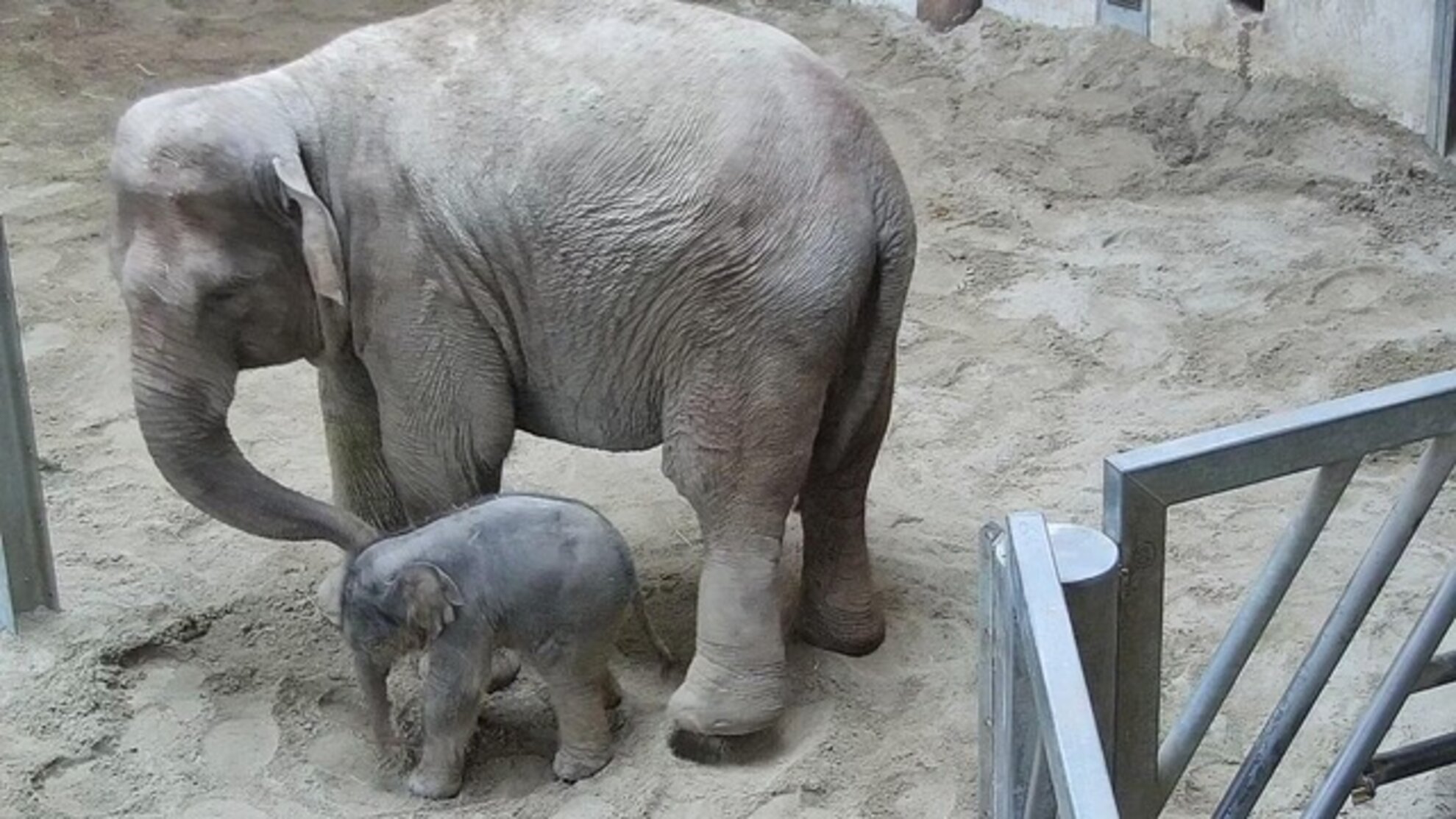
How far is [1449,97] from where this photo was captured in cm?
656

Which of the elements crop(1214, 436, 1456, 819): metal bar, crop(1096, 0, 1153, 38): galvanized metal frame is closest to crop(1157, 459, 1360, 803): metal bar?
crop(1214, 436, 1456, 819): metal bar

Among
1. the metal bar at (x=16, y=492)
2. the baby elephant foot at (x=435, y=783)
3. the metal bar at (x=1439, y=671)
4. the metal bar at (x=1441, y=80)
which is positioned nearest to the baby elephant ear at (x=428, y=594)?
the baby elephant foot at (x=435, y=783)

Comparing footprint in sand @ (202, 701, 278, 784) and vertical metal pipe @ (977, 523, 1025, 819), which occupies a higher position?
vertical metal pipe @ (977, 523, 1025, 819)

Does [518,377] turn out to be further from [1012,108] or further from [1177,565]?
[1012,108]

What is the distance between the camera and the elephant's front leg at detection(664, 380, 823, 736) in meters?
3.94

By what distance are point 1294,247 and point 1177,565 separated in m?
1.88

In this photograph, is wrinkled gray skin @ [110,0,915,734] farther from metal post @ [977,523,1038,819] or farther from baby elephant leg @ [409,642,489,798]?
metal post @ [977,523,1038,819]

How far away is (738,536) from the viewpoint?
404 centimetres

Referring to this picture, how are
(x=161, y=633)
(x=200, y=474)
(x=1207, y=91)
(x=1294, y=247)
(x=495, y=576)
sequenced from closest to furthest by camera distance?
(x=495, y=576), (x=200, y=474), (x=161, y=633), (x=1294, y=247), (x=1207, y=91)

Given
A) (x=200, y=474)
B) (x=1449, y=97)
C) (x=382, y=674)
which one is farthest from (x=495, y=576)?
(x=1449, y=97)

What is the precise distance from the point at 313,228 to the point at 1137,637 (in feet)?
6.49

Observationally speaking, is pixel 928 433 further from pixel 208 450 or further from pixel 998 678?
pixel 998 678

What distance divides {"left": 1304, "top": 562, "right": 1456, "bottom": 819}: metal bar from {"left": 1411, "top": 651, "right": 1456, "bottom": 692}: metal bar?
11 cm

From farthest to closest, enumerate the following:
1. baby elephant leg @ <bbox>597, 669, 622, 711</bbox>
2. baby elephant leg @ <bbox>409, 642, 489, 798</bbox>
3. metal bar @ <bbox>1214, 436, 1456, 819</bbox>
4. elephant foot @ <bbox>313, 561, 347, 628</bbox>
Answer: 1. elephant foot @ <bbox>313, 561, 347, 628</bbox>
2. baby elephant leg @ <bbox>597, 669, 622, 711</bbox>
3. baby elephant leg @ <bbox>409, 642, 489, 798</bbox>
4. metal bar @ <bbox>1214, 436, 1456, 819</bbox>
